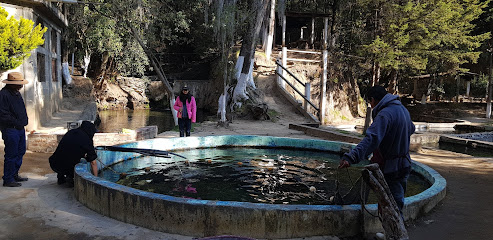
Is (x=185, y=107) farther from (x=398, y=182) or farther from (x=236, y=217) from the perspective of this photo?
(x=398, y=182)

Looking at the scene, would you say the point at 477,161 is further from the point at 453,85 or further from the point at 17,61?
the point at 453,85

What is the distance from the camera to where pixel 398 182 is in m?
4.05

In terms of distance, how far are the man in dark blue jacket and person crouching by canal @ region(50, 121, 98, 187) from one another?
13.4ft

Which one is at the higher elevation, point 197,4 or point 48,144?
point 197,4

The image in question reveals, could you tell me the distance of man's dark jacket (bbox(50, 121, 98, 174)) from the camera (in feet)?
19.5

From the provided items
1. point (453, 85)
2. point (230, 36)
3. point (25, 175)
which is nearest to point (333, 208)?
point (25, 175)

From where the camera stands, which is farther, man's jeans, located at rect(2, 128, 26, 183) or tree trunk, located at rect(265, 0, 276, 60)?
tree trunk, located at rect(265, 0, 276, 60)

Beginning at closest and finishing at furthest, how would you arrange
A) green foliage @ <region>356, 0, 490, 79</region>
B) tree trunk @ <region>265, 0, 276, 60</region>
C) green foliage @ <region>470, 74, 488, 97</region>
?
green foliage @ <region>356, 0, 490, 79</region> → tree trunk @ <region>265, 0, 276, 60</region> → green foliage @ <region>470, 74, 488, 97</region>

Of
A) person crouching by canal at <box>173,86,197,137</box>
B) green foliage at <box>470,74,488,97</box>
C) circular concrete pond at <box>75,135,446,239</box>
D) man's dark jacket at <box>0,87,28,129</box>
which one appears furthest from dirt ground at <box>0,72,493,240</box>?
green foliage at <box>470,74,488,97</box>

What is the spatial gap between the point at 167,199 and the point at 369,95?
264 cm

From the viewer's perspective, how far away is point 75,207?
512cm

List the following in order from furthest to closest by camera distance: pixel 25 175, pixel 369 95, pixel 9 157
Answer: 1. pixel 25 175
2. pixel 9 157
3. pixel 369 95

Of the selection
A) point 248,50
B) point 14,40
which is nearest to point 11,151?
point 14,40

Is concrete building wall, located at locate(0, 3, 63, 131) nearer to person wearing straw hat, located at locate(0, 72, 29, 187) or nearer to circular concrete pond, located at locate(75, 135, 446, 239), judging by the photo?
person wearing straw hat, located at locate(0, 72, 29, 187)
